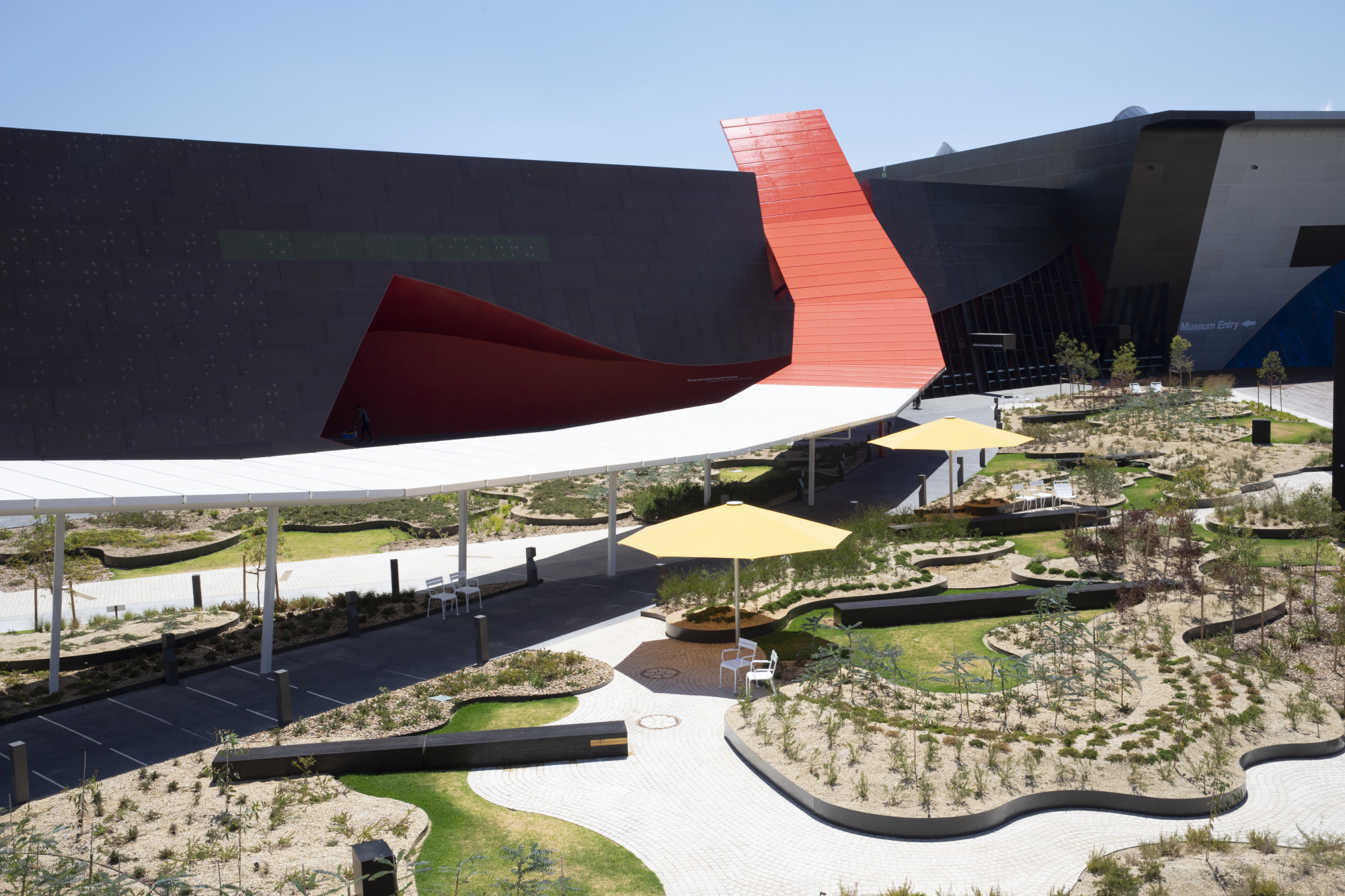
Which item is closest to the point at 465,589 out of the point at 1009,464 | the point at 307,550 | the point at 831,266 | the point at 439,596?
the point at 439,596

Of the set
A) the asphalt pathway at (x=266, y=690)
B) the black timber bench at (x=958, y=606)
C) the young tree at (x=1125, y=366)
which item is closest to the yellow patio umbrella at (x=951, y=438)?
the black timber bench at (x=958, y=606)

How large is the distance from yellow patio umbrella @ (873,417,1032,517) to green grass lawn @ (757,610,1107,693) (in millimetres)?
5875

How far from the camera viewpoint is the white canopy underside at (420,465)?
12102mm

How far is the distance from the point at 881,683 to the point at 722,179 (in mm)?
27862

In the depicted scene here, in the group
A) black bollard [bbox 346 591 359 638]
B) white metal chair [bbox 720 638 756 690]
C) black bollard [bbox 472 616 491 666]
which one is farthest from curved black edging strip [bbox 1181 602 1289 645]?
black bollard [bbox 346 591 359 638]

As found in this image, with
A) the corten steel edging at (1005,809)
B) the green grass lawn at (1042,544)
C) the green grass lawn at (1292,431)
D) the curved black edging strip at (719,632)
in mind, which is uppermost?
the green grass lawn at (1292,431)

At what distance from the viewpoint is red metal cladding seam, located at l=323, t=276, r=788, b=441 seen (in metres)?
31.7

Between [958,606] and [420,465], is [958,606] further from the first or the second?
[420,465]

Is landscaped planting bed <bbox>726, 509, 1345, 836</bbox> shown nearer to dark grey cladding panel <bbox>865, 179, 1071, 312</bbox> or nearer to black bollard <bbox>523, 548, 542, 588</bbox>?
black bollard <bbox>523, 548, 542, 588</bbox>

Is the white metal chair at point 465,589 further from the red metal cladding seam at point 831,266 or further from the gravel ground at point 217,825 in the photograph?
the red metal cladding seam at point 831,266

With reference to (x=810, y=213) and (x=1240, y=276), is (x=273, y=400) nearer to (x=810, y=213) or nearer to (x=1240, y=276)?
(x=810, y=213)

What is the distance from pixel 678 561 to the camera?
1978 cm

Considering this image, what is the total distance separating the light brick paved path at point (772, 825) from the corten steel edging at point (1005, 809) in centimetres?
8

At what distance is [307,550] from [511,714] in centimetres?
1289
